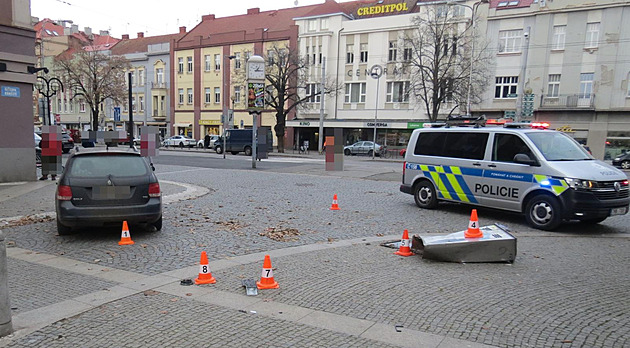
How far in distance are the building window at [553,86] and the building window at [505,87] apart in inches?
101

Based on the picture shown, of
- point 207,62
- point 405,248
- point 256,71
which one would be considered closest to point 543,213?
point 405,248

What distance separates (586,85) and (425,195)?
3149 cm

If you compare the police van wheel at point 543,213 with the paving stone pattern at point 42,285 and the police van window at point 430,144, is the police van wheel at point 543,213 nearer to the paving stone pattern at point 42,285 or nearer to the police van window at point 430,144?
the police van window at point 430,144

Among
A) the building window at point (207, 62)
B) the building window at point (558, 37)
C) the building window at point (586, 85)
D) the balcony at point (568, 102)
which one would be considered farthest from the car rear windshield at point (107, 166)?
the building window at point (207, 62)

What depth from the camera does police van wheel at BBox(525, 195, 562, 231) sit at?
8.45 m

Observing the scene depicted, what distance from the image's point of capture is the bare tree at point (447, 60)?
35438 mm

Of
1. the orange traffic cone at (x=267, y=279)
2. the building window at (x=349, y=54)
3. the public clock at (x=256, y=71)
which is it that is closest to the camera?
the orange traffic cone at (x=267, y=279)

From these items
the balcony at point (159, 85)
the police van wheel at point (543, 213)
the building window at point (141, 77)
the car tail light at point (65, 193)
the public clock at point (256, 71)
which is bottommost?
the police van wheel at point (543, 213)

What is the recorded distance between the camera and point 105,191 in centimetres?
715

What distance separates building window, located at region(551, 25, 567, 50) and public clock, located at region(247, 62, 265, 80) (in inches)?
1082

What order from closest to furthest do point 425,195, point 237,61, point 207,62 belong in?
point 425,195 → point 237,61 → point 207,62

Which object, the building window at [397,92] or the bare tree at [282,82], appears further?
the building window at [397,92]

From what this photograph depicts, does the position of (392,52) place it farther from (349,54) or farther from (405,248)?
(405,248)

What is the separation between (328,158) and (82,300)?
18.1 metres
